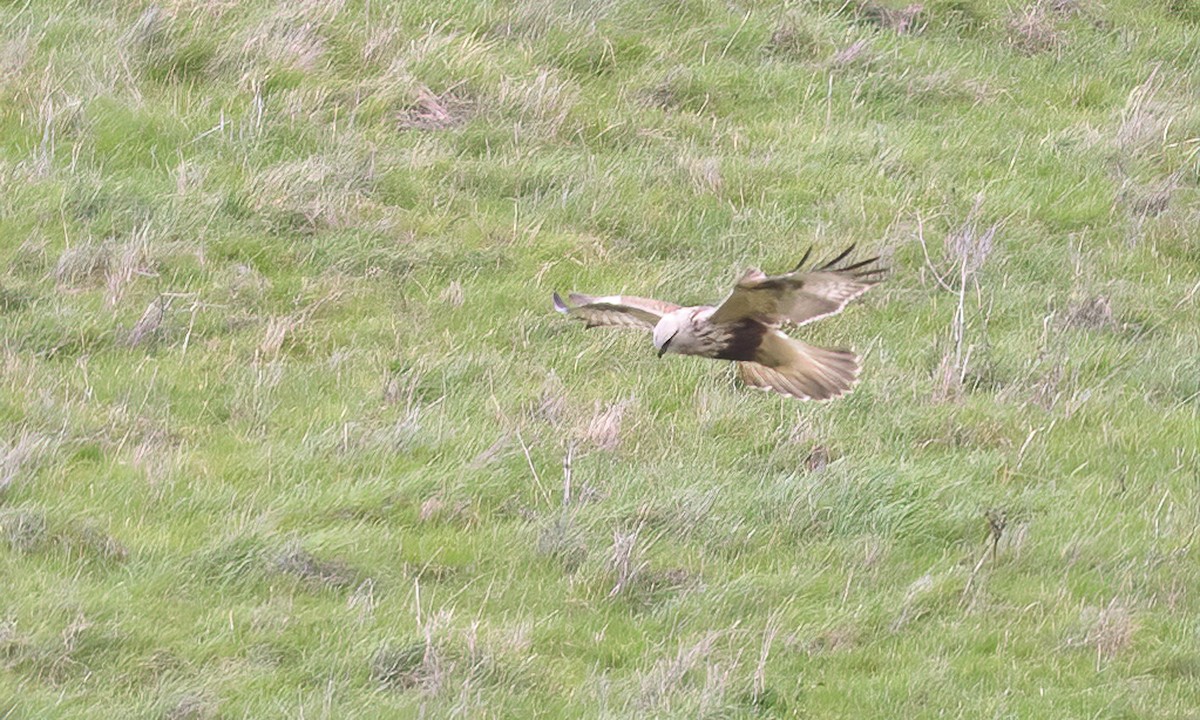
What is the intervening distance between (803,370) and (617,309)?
77 cm

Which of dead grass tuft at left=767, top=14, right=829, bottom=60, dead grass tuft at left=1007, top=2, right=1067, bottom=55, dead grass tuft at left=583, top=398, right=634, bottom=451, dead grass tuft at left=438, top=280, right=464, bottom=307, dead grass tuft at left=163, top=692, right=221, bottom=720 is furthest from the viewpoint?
dead grass tuft at left=1007, top=2, right=1067, bottom=55

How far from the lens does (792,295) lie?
6.66m

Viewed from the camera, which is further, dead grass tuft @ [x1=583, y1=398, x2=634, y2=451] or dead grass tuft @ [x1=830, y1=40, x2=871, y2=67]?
dead grass tuft @ [x1=830, y1=40, x2=871, y2=67]

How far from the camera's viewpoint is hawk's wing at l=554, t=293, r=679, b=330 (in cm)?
732

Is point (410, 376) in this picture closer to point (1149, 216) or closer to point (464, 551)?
point (464, 551)

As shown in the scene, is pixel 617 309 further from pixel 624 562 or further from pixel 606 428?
pixel 624 562

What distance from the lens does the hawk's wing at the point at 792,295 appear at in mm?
6363

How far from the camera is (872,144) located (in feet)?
36.4

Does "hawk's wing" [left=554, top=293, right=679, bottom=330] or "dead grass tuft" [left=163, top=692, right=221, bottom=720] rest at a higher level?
"hawk's wing" [left=554, top=293, right=679, bottom=330]

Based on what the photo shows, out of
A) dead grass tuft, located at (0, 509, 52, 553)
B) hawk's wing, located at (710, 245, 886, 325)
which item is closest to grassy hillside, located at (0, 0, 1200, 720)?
dead grass tuft, located at (0, 509, 52, 553)

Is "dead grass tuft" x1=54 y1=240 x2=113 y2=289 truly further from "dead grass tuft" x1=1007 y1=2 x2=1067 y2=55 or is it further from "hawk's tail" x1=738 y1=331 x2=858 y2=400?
"dead grass tuft" x1=1007 y1=2 x2=1067 y2=55

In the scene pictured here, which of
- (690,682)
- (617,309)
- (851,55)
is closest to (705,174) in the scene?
(851,55)

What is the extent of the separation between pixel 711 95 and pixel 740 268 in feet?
6.66

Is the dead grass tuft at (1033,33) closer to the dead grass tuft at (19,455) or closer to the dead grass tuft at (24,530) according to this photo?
the dead grass tuft at (19,455)
